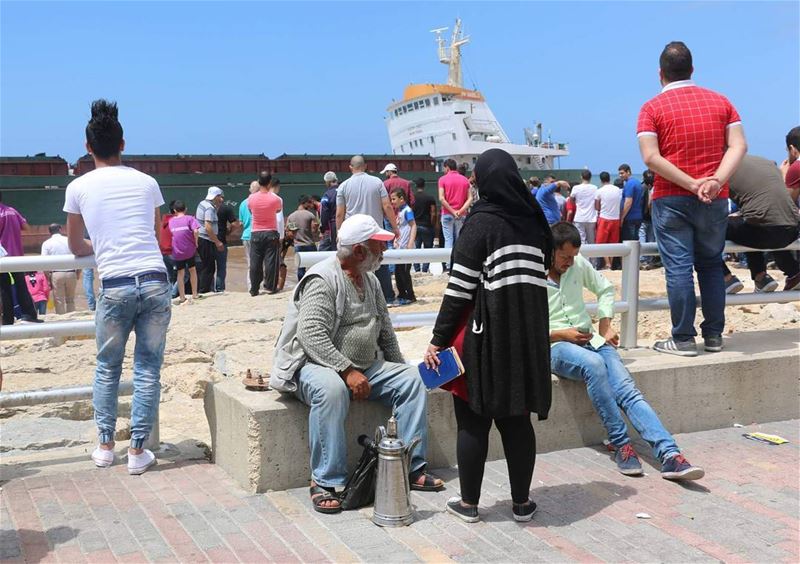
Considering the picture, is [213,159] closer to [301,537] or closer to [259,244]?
[259,244]

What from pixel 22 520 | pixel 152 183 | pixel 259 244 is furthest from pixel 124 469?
Result: pixel 259 244

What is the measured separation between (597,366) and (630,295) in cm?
124

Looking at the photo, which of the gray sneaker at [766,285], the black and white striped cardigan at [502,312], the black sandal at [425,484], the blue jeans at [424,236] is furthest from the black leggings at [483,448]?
the blue jeans at [424,236]

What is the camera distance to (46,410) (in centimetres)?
646

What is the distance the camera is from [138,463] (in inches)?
176

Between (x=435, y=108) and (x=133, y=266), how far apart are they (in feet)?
123

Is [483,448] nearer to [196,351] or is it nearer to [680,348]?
[680,348]

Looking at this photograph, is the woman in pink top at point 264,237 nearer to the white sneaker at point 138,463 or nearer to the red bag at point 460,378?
the white sneaker at point 138,463

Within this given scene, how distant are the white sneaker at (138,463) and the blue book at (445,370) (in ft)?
5.61

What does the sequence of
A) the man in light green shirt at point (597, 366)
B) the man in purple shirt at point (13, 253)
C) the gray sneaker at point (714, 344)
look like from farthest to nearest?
the man in purple shirt at point (13, 253) < the gray sneaker at point (714, 344) < the man in light green shirt at point (597, 366)

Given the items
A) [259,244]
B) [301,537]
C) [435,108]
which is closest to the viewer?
[301,537]

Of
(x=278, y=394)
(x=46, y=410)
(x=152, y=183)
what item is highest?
(x=152, y=183)

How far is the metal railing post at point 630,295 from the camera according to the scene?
5762mm

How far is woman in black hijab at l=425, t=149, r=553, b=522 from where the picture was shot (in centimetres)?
372
